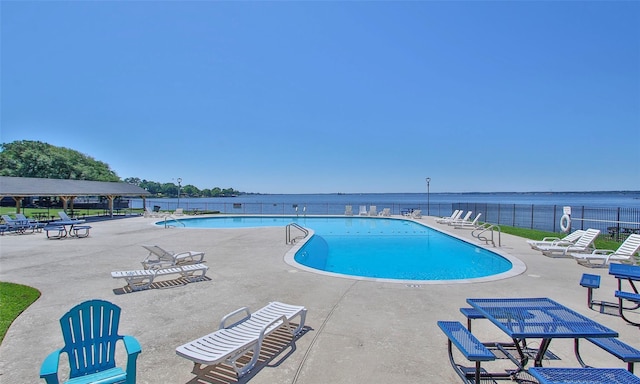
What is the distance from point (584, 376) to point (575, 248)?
8.91 meters

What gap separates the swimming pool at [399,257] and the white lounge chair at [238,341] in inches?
137

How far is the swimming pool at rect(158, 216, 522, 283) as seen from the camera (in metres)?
8.74

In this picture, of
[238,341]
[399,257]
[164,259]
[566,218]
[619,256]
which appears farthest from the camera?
[566,218]

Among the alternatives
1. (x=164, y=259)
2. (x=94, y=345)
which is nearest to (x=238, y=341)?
(x=94, y=345)

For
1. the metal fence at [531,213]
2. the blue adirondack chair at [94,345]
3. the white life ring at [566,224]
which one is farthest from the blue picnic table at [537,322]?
the white life ring at [566,224]

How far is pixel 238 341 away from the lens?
3.37 meters

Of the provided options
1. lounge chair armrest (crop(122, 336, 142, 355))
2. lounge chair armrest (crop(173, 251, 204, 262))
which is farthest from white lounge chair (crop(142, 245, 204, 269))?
lounge chair armrest (crop(122, 336, 142, 355))

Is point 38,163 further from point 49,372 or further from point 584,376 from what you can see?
point 584,376

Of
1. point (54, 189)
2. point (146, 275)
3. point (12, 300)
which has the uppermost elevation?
point (54, 189)

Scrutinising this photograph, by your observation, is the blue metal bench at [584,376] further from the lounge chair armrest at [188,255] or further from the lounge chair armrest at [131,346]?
the lounge chair armrest at [188,255]

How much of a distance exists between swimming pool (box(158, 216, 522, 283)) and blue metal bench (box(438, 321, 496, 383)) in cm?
382

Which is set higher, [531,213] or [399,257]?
[531,213]

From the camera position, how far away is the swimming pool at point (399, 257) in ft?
28.7

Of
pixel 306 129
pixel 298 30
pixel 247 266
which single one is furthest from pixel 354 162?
pixel 247 266
